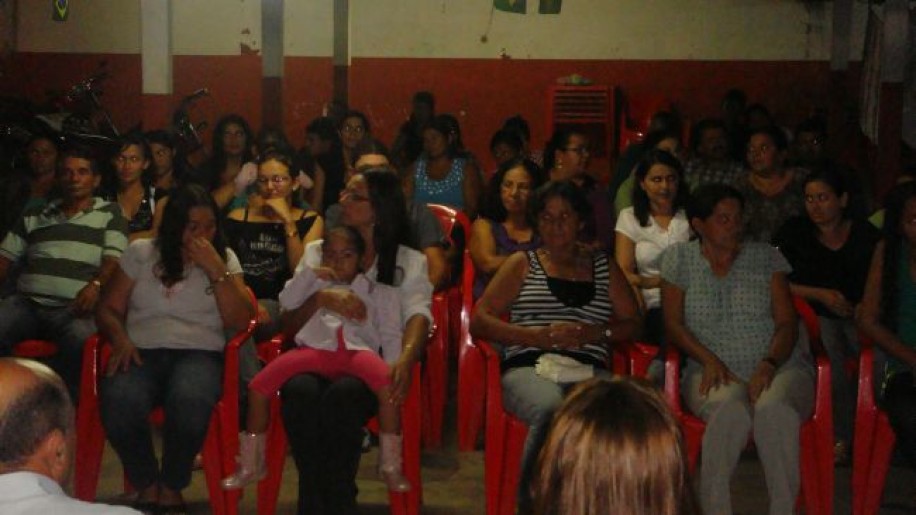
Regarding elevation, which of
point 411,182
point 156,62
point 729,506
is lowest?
point 729,506

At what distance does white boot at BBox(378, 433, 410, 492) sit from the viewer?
14.6ft

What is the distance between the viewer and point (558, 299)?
16.1ft

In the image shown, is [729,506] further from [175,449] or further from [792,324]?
[175,449]

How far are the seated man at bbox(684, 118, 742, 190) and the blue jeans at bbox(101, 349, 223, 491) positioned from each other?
9.61ft

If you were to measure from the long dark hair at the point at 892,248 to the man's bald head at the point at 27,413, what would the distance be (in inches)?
140

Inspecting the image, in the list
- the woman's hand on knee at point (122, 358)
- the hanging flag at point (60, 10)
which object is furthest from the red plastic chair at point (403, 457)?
the hanging flag at point (60, 10)

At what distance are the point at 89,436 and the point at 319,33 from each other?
6.70m

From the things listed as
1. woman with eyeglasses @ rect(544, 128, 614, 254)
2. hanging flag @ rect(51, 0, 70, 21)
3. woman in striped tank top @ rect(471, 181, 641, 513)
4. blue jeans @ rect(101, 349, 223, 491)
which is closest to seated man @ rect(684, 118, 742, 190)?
woman with eyeglasses @ rect(544, 128, 614, 254)

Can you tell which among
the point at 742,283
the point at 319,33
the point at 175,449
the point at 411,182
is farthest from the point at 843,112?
the point at 175,449

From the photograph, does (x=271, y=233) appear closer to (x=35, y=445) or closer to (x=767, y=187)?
(x=767, y=187)

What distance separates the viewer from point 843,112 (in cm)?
1048

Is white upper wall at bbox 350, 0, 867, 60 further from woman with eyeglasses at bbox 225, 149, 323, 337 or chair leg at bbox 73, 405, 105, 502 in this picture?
chair leg at bbox 73, 405, 105, 502

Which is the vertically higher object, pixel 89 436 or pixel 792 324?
pixel 792 324

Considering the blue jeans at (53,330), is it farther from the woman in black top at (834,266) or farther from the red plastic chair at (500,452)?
the woman in black top at (834,266)
